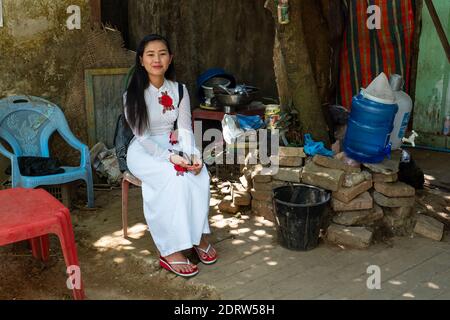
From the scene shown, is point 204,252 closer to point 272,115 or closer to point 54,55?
point 272,115

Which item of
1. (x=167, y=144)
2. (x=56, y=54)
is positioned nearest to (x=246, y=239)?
(x=167, y=144)

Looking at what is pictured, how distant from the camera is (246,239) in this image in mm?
4527

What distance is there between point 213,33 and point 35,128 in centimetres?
273

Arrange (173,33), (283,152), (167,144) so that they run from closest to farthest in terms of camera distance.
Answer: (167,144) < (283,152) < (173,33)

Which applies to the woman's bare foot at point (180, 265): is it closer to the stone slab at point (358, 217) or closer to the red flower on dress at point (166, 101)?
the red flower on dress at point (166, 101)

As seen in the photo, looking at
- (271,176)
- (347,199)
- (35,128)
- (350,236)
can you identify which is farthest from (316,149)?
(35,128)

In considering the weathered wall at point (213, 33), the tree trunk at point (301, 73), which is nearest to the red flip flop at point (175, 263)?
the tree trunk at point (301, 73)

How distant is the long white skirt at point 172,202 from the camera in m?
3.90

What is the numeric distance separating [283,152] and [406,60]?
306 centimetres

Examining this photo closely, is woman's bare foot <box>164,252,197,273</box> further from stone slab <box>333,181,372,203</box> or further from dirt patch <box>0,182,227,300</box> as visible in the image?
stone slab <box>333,181,372,203</box>

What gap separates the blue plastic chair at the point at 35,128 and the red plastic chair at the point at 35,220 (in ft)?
5.00
